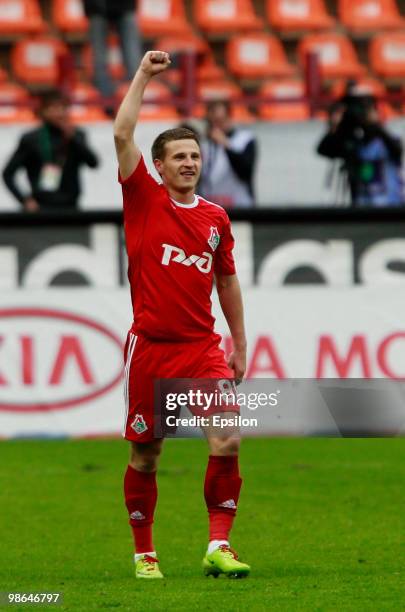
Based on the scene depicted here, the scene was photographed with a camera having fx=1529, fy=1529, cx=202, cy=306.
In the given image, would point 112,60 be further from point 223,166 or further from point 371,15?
point 223,166

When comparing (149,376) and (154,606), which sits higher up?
(149,376)

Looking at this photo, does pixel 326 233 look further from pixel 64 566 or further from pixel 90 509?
pixel 64 566

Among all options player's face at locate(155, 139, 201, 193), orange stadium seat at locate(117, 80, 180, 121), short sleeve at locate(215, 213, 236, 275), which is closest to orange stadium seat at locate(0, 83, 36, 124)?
orange stadium seat at locate(117, 80, 180, 121)

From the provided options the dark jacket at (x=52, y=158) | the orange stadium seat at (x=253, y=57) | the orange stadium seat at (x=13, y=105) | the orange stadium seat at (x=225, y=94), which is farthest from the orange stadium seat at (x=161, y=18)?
the dark jacket at (x=52, y=158)

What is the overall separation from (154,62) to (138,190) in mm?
566

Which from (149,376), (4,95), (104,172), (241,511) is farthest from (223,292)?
(4,95)

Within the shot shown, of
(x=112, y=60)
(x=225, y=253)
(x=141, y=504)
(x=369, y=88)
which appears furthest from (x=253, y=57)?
(x=141, y=504)

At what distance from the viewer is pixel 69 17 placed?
19.1 m

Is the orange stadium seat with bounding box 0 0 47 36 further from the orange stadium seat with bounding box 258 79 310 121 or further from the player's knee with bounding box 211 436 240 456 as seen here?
the player's knee with bounding box 211 436 240 456

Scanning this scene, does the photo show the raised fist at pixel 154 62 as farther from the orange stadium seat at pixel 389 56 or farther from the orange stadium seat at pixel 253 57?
the orange stadium seat at pixel 389 56

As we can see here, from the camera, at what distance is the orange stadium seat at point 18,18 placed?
19.0 metres

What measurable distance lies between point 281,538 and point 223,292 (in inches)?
A: 62.4

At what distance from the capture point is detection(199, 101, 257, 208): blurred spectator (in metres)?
13.8

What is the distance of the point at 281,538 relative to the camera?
763 cm
